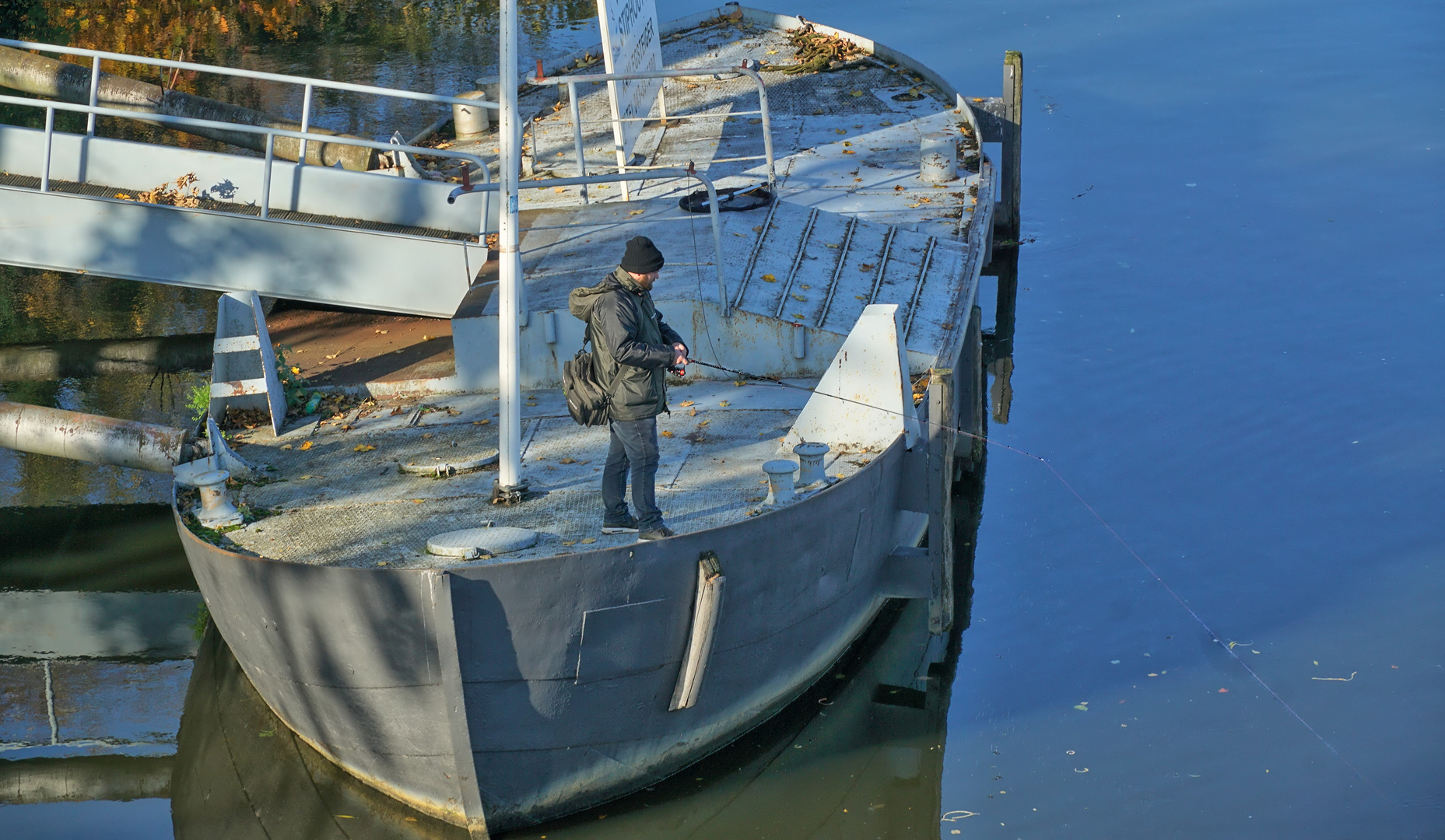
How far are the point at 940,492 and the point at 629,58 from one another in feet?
23.7

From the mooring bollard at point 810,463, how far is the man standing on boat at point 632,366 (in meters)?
1.04

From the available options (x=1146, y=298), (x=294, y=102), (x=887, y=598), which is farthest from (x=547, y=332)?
(x=294, y=102)

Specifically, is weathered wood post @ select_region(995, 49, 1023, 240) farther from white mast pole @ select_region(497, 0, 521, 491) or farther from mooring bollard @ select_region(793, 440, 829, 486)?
white mast pole @ select_region(497, 0, 521, 491)

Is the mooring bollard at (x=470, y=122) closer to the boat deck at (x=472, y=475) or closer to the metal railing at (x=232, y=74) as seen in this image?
the metal railing at (x=232, y=74)

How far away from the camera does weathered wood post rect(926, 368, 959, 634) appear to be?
965 centimetres

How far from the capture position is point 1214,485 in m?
13.1

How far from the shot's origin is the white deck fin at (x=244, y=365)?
10.5 meters

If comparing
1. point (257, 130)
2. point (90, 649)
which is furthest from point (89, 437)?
point (257, 130)

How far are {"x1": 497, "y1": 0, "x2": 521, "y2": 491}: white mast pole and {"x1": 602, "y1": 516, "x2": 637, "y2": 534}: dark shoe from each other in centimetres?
85

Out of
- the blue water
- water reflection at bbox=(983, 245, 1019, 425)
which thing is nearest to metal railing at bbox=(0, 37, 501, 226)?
the blue water

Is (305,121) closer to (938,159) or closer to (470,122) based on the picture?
(470,122)

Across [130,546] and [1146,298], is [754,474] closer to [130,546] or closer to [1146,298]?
[130,546]

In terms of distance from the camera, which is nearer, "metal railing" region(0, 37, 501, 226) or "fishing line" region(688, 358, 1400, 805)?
"fishing line" region(688, 358, 1400, 805)

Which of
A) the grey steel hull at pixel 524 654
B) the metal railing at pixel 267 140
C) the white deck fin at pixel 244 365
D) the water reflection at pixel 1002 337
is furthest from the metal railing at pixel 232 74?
the water reflection at pixel 1002 337
